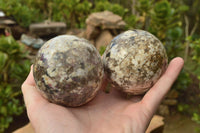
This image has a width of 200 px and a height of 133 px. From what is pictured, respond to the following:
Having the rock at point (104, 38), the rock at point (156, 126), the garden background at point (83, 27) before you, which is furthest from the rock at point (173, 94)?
the rock at point (104, 38)

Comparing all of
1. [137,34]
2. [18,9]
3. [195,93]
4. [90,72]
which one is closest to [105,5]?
[18,9]

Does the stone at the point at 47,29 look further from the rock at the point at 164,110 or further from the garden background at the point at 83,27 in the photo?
the rock at the point at 164,110

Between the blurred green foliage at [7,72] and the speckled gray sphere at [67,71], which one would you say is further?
the blurred green foliage at [7,72]

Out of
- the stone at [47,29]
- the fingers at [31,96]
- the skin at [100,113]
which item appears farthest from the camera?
the stone at [47,29]

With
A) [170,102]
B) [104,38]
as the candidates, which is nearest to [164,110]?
[170,102]

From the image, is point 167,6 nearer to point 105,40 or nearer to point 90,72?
point 105,40

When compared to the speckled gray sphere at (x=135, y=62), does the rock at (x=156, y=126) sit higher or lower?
lower
